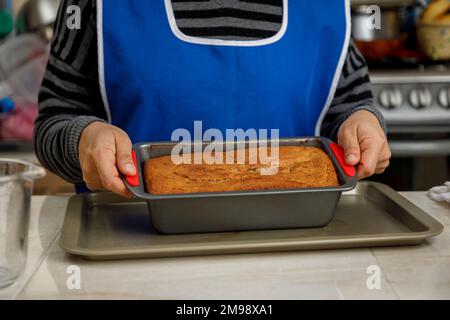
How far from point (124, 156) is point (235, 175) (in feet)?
0.49

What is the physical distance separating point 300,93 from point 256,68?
101 mm

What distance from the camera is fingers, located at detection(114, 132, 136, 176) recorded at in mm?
880

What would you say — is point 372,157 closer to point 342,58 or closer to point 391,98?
point 342,58

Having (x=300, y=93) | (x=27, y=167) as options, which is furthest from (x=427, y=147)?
(x=27, y=167)

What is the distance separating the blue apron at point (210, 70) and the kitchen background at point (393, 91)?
819 millimetres

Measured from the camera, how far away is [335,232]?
92 centimetres

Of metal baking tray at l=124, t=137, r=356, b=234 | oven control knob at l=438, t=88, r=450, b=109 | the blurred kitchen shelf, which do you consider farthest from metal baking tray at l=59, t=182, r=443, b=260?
oven control knob at l=438, t=88, r=450, b=109

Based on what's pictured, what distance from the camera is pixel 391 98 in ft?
6.82

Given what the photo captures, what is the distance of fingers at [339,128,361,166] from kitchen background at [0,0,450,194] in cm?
109

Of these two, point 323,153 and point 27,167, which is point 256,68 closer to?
point 323,153

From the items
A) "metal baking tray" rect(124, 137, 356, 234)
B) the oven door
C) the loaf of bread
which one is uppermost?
the loaf of bread

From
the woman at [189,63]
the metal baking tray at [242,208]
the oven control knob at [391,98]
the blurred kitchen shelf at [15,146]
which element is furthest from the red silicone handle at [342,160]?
Result: the blurred kitchen shelf at [15,146]

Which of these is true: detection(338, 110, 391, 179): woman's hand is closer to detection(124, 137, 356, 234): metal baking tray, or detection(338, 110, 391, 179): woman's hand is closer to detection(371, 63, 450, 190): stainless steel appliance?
detection(124, 137, 356, 234): metal baking tray

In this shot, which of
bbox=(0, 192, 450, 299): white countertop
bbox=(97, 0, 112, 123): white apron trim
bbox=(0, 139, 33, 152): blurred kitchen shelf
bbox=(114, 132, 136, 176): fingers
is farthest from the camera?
bbox=(0, 139, 33, 152): blurred kitchen shelf
